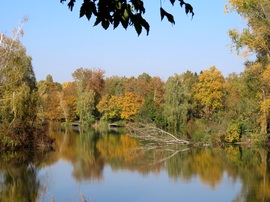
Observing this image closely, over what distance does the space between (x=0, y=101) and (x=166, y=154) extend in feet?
26.2

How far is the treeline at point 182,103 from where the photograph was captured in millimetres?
16688

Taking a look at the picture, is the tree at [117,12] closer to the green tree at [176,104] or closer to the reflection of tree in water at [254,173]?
the reflection of tree in water at [254,173]

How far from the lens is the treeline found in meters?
16.7

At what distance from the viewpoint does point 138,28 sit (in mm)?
2195

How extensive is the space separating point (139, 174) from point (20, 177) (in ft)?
13.0

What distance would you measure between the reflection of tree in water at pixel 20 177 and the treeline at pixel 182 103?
862cm

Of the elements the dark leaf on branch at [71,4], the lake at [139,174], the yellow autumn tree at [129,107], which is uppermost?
the yellow autumn tree at [129,107]

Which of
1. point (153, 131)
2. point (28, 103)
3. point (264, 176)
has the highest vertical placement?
point (28, 103)

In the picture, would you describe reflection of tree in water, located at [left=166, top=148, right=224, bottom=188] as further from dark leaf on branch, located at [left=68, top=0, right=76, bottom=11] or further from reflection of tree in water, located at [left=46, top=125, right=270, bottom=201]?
dark leaf on branch, located at [left=68, top=0, right=76, bottom=11]

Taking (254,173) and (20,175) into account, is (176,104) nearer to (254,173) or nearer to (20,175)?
(254,173)

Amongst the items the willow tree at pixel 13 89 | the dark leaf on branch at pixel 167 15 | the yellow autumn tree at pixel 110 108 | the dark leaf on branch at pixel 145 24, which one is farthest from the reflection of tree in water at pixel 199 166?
the yellow autumn tree at pixel 110 108

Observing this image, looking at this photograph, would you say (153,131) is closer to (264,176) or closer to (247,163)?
(247,163)

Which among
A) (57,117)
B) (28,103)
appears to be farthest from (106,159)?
(57,117)

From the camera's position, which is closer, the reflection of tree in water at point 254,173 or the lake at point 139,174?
the reflection of tree in water at point 254,173
